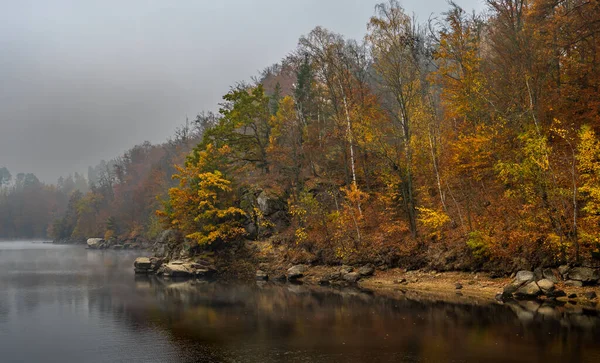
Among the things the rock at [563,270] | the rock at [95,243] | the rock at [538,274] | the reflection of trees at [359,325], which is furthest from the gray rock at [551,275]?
the rock at [95,243]

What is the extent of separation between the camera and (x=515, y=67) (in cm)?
2703

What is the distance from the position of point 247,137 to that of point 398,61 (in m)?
19.7

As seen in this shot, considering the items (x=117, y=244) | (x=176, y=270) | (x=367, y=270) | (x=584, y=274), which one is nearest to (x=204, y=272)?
(x=176, y=270)

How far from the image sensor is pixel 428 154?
33.4 meters

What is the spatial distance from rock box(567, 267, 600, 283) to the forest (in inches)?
26.1

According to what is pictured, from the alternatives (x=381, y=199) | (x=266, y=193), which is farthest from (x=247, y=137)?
(x=381, y=199)

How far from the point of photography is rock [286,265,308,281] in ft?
115

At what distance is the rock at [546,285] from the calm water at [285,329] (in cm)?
166

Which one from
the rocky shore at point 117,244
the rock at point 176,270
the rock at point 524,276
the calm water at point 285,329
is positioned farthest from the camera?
the rocky shore at point 117,244

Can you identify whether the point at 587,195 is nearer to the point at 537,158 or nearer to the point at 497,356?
the point at 537,158

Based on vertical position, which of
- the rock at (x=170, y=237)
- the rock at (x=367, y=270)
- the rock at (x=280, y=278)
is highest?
the rock at (x=170, y=237)

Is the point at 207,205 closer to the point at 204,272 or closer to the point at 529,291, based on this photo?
the point at 204,272

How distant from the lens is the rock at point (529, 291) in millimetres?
22125

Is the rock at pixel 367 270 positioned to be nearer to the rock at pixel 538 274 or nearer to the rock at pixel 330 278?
the rock at pixel 330 278
